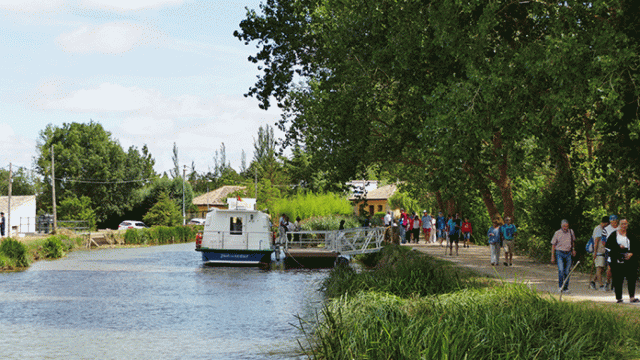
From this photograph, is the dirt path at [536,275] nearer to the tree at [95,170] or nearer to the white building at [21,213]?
the white building at [21,213]

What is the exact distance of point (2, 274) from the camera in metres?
32.4

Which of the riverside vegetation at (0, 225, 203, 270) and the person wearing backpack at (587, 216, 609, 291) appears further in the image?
the riverside vegetation at (0, 225, 203, 270)

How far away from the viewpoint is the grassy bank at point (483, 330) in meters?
9.55

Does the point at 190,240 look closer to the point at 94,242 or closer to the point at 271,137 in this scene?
the point at 94,242

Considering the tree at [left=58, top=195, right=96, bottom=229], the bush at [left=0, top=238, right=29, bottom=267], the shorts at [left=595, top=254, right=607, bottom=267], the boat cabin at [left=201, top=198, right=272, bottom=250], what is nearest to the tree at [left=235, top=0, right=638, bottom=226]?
the shorts at [left=595, top=254, right=607, bottom=267]

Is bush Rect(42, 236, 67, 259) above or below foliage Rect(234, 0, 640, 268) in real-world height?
below

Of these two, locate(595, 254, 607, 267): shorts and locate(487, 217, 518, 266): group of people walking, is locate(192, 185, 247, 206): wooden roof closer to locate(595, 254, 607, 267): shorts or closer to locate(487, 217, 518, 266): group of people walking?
locate(487, 217, 518, 266): group of people walking

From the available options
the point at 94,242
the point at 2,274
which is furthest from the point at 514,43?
the point at 94,242

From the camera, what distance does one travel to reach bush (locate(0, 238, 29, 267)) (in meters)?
35.6

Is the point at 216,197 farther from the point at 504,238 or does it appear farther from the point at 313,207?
the point at 504,238

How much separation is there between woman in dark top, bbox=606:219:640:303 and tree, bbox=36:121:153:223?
74.5m

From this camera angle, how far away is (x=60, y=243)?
148 ft

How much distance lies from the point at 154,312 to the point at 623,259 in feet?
39.5

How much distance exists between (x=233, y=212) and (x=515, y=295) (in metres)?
25.8
